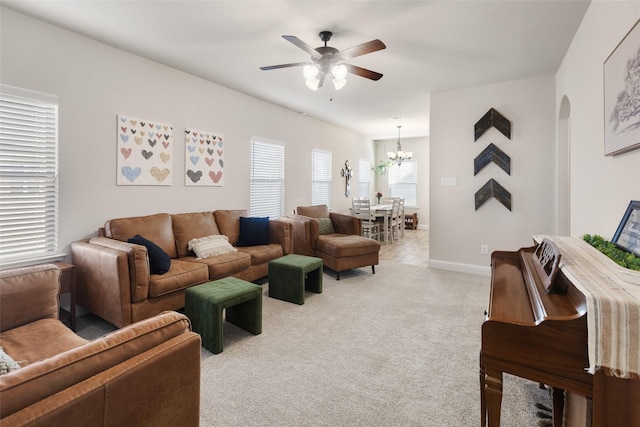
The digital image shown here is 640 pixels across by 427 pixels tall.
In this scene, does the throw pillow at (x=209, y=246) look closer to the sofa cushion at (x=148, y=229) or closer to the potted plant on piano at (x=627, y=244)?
the sofa cushion at (x=148, y=229)

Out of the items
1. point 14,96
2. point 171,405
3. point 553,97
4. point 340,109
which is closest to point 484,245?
point 553,97

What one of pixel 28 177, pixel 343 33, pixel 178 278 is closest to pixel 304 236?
pixel 178 278

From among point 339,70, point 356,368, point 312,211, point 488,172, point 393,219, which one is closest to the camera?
point 356,368

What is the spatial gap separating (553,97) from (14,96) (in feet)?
18.6

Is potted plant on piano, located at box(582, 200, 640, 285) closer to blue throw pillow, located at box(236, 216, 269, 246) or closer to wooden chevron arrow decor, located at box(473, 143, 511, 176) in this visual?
wooden chevron arrow decor, located at box(473, 143, 511, 176)

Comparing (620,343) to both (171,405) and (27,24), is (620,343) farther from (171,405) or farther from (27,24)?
(27,24)

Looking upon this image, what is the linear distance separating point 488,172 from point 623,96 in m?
2.74

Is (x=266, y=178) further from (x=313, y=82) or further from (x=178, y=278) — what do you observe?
(x=178, y=278)

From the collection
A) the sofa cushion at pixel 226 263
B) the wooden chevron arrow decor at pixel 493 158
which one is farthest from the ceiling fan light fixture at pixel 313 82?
the wooden chevron arrow decor at pixel 493 158

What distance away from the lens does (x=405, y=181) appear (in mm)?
9445

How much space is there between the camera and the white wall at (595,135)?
1.78 m

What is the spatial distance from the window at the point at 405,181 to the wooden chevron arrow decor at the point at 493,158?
4.92 metres

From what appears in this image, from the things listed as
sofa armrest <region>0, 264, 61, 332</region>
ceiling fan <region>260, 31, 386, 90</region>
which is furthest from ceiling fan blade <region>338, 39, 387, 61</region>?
sofa armrest <region>0, 264, 61, 332</region>

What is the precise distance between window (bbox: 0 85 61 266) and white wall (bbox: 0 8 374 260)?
0.24ft
